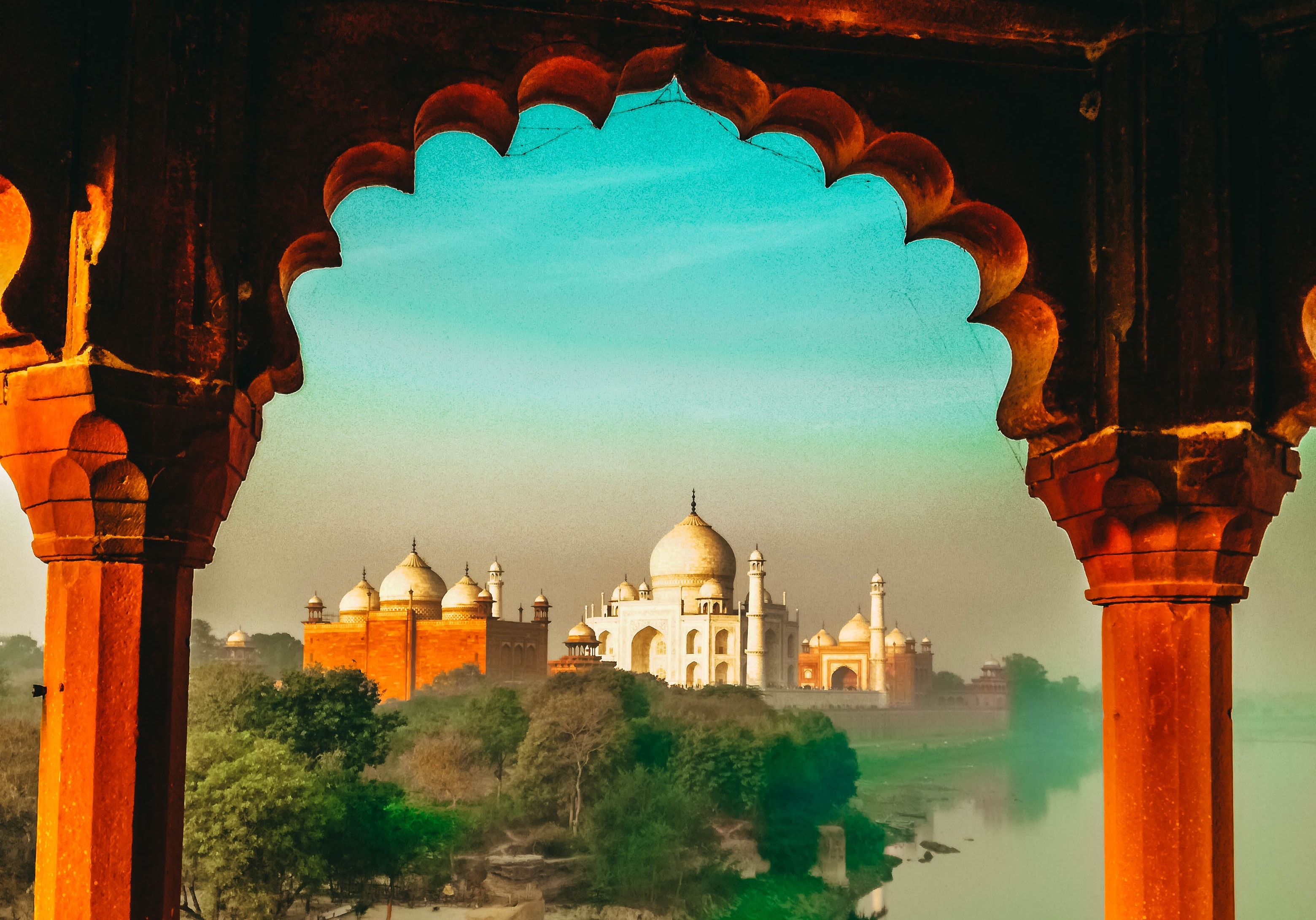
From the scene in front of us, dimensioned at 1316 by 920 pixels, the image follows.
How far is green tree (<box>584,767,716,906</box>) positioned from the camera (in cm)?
2056

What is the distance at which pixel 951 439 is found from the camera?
80.3 ft

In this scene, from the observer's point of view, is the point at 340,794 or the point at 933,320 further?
the point at 933,320

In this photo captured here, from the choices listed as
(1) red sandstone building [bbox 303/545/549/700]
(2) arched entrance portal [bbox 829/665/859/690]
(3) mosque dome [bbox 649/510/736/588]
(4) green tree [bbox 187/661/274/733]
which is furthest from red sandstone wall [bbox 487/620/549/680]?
(2) arched entrance portal [bbox 829/665/859/690]

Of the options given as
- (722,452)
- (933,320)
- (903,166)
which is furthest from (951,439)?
(903,166)

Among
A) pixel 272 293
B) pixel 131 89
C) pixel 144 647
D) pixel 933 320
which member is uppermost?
pixel 933 320

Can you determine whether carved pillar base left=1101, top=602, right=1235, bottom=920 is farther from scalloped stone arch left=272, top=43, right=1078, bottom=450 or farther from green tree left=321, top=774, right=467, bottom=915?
green tree left=321, top=774, right=467, bottom=915

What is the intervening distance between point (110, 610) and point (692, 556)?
30394 millimetres

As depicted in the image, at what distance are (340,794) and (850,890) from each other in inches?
361

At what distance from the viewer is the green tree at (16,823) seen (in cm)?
1488

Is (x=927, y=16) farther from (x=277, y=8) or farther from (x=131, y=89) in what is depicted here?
(x=131, y=89)

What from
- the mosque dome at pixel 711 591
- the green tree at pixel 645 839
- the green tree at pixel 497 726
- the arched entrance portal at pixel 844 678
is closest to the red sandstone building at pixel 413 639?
the mosque dome at pixel 711 591

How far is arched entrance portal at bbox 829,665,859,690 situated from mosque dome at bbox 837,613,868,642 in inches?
39.6

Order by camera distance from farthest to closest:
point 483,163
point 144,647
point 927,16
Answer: point 483,163 → point 927,16 → point 144,647

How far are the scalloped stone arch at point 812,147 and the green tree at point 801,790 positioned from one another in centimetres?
2148
